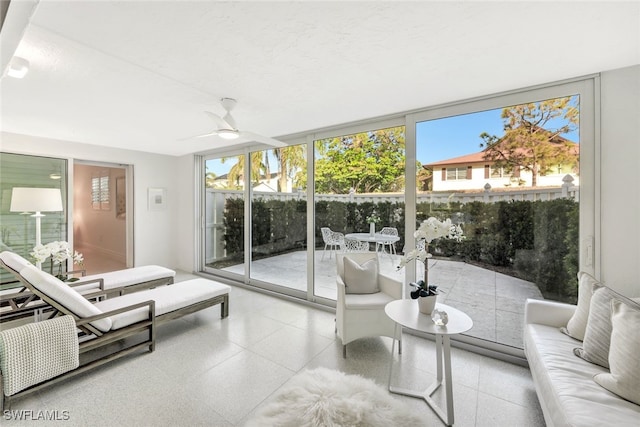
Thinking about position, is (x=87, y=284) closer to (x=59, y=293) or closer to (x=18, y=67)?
(x=59, y=293)

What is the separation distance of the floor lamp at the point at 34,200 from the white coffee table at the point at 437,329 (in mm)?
4294

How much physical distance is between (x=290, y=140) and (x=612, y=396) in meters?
3.96

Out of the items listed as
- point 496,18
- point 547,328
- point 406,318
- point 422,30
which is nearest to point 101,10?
point 422,30

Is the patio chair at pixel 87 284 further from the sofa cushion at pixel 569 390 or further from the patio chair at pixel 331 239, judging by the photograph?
the sofa cushion at pixel 569 390

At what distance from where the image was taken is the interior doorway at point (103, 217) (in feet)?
18.0

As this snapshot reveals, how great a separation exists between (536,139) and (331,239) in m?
2.53

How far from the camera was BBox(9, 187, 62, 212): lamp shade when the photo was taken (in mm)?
3383

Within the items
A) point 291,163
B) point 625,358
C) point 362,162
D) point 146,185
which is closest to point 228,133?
point 291,163

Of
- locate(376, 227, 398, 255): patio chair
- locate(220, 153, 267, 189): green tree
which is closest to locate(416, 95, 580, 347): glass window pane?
locate(376, 227, 398, 255): patio chair

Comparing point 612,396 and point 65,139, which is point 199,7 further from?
point 65,139

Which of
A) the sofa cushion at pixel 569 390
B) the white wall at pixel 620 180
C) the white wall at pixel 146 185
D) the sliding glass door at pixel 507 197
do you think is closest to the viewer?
the sofa cushion at pixel 569 390

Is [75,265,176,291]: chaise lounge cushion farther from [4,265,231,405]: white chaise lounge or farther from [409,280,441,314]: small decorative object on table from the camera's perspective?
[409,280,441,314]: small decorative object on table

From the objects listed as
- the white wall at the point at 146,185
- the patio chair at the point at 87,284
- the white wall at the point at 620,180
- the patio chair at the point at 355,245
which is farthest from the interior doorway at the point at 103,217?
the white wall at the point at 620,180

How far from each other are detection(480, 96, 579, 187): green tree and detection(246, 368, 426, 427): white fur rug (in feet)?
7.58
